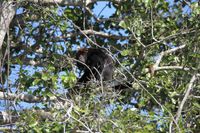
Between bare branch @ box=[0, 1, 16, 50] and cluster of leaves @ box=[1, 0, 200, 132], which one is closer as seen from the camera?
cluster of leaves @ box=[1, 0, 200, 132]

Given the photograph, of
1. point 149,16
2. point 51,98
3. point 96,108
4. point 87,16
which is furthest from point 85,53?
point 96,108

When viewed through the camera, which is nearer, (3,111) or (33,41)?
(3,111)

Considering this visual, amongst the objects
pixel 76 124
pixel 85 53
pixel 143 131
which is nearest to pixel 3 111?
pixel 76 124

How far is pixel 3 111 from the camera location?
18.6 feet

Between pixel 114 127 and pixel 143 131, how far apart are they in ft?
0.94

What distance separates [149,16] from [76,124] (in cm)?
219

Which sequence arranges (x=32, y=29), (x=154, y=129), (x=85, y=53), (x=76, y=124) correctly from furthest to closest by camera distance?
(x=85, y=53)
(x=32, y=29)
(x=154, y=129)
(x=76, y=124)

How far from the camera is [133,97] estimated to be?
6.49 meters

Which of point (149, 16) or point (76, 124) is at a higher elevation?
point (149, 16)

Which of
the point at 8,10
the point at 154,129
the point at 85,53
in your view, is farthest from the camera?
the point at 85,53

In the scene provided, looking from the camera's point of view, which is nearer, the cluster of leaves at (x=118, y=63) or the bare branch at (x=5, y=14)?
the cluster of leaves at (x=118, y=63)

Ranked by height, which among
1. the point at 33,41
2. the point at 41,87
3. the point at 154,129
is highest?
the point at 33,41

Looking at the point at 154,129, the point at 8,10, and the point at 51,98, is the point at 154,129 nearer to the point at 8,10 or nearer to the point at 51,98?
the point at 51,98

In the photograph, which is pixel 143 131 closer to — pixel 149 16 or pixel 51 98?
pixel 51 98
